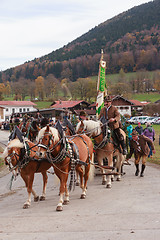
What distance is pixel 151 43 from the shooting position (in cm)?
16412

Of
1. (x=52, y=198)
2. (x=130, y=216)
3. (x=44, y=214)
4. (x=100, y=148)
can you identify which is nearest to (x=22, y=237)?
(x=44, y=214)

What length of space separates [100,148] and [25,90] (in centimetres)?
9641

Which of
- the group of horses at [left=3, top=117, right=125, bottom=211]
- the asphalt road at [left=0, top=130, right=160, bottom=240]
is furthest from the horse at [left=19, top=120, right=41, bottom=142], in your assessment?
the group of horses at [left=3, top=117, right=125, bottom=211]

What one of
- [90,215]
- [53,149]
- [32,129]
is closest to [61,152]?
[53,149]

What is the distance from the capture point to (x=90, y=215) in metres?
6.60

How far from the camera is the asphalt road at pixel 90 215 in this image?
5430mm

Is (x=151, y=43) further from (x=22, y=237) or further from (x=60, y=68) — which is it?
(x=22, y=237)

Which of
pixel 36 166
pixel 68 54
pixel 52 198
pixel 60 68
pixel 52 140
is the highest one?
pixel 68 54

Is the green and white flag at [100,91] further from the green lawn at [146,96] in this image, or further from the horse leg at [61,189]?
the green lawn at [146,96]

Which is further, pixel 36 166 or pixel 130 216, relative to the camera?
pixel 36 166

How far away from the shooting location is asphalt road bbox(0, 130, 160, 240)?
5.43 metres

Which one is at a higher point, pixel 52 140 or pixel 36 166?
pixel 52 140

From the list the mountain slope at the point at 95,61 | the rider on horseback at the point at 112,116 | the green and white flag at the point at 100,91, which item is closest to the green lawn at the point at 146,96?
the mountain slope at the point at 95,61

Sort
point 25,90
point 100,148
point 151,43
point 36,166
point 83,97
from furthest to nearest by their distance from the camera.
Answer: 1. point 151,43
2. point 25,90
3. point 83,97
4. point 100,148
5. point 36,166
